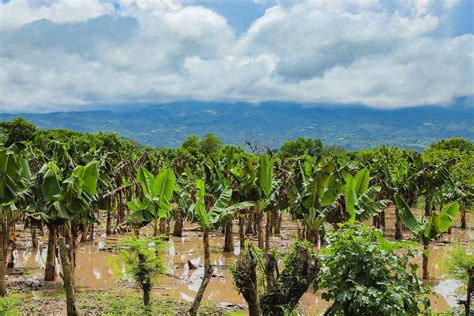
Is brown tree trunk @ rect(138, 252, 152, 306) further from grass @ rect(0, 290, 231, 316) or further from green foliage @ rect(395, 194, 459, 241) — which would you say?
green foliage @ rect(395, 194, 459, 241)

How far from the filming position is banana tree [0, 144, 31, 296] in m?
12.3

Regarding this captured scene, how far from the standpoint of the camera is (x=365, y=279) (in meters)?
9.75

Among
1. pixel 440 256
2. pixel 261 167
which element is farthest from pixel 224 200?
pixel 440 256

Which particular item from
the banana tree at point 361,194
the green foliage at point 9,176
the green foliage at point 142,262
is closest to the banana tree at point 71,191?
the green foliage at point 9,176

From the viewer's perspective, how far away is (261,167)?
17.3 m

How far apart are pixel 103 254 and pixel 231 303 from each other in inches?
407

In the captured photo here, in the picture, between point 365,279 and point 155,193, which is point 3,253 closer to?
point 155,193

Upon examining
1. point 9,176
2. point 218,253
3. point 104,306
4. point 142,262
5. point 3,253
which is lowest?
point 104,306

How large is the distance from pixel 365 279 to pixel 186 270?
40.8ft

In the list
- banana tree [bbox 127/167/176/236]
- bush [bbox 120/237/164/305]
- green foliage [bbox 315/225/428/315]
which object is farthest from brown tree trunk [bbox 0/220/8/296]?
green foliage [bbox 315/225/428/315]

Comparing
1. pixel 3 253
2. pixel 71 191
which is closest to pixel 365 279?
pixel 71 191

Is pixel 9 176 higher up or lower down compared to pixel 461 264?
higher up

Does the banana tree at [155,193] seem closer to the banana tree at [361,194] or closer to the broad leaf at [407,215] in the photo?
the banana tree at [361,194]

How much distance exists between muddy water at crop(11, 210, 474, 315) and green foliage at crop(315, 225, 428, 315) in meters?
3.18
